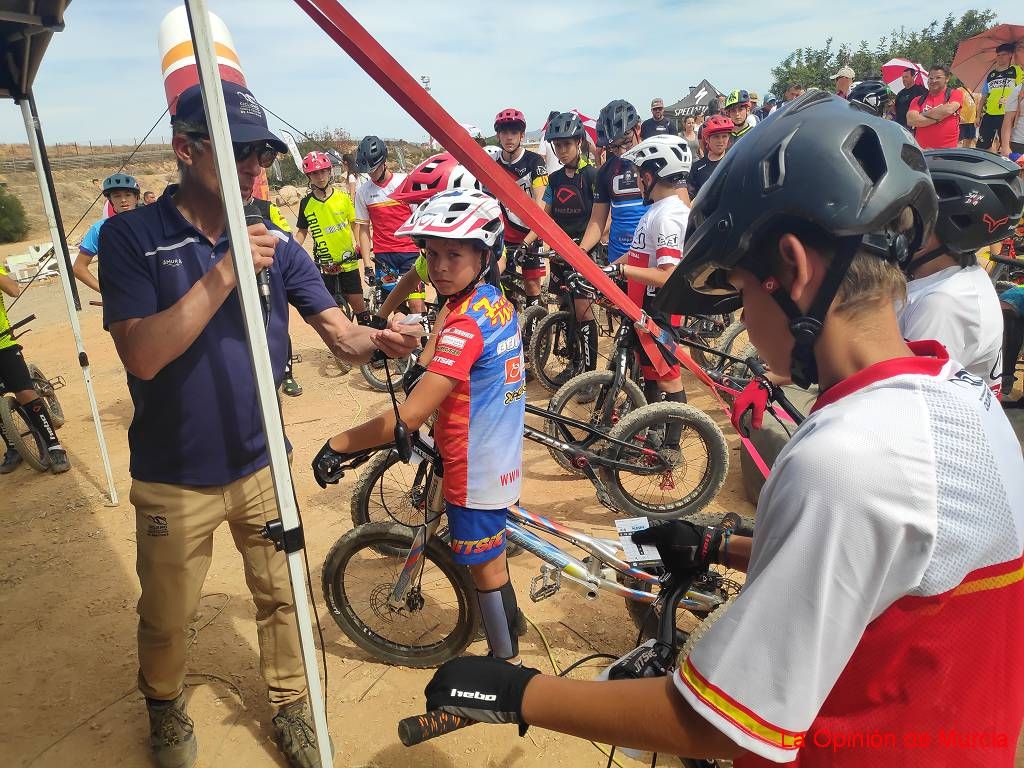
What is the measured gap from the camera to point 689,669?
993 millimetres

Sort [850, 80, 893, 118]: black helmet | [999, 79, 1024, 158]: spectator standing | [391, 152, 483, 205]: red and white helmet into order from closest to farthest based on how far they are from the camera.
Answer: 1. [391, 152, 483, 205]: red and white helmet
2. [999, 79, 1024, 158]: spectator standing
3. [850, 80, 893, 118]: black helmet

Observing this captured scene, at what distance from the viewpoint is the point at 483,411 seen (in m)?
2.79

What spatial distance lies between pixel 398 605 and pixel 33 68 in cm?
406

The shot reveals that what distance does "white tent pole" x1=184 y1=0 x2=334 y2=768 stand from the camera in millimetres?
1571

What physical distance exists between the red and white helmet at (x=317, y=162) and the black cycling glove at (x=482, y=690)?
8.03 metres

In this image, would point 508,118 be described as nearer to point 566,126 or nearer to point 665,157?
point 566,126

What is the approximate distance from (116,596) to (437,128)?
4.10 m

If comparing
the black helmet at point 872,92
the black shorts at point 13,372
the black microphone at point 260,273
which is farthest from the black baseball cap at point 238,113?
the black helmet at point 872,92

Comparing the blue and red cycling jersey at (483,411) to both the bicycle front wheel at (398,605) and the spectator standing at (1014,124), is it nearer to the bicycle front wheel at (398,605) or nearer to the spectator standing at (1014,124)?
the bicycle front wheel at (398,605)

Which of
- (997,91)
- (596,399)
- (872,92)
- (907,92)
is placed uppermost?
(872,92)

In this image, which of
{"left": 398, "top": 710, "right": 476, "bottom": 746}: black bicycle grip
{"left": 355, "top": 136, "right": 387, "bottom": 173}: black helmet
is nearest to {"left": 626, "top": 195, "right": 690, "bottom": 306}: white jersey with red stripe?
{"left": 398, "top": 710, "right": 476, "bottom": 746}: black bicycle grip

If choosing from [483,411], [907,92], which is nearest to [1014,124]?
[907,92]

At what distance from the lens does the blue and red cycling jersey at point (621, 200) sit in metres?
6.70

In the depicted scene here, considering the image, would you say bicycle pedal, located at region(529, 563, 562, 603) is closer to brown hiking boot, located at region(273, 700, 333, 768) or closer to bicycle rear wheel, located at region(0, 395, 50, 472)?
brown hiking boot, located at region(273, 700, 333, 768)
